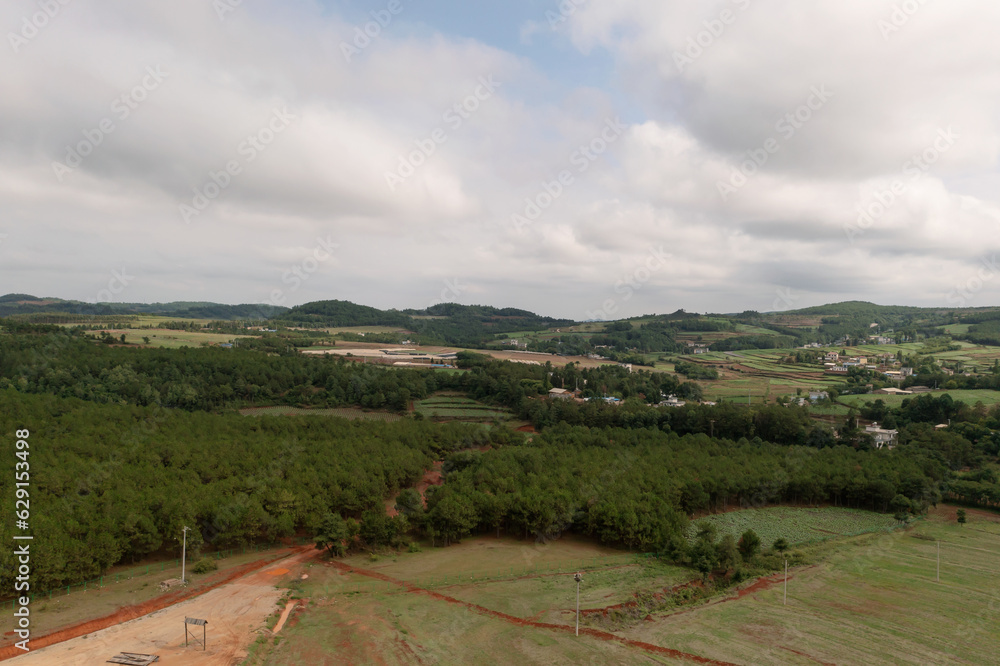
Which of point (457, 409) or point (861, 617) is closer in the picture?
point (861, 617)

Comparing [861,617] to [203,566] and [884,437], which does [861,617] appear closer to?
[203,566]

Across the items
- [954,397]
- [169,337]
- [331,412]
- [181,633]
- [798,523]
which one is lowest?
[798,523]

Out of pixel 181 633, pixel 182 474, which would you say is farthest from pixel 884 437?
pixel 182 474

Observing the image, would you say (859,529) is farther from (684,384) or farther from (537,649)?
(684,384)

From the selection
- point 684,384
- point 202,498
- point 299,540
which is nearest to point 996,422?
point 684,384

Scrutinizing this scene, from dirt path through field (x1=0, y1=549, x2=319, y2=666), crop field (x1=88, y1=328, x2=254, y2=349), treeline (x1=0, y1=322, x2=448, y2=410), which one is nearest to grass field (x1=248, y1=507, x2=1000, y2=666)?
dirt path through field (x1=0, y1=549, x2=319, y2=666)

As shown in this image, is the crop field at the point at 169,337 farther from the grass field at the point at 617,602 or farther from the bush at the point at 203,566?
the grass field at the point at 617,602

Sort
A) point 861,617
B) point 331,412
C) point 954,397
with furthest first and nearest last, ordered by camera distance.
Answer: point 954,397
point 331,412
point 861,617
